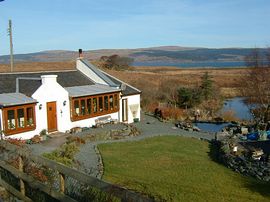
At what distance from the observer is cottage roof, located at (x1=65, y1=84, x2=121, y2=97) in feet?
81.9

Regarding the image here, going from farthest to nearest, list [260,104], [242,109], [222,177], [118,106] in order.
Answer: [242,109] → [260,104] → [118,106] → [222,177]

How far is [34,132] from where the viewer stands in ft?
71.5

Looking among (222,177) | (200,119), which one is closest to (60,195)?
(222,177)

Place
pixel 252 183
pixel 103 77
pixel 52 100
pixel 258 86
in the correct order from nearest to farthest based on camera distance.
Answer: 1. pixel 252 183
2. pixel 52 100
3. pixel 103 77
4. pixel 258 86

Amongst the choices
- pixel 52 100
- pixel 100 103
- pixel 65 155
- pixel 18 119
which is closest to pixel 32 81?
pixel 52 100

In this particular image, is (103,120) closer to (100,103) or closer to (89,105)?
(100,103)

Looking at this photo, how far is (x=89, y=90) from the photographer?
26.4 metres

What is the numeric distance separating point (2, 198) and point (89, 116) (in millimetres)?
19078

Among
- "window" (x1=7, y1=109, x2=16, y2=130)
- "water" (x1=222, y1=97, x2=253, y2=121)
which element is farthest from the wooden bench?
"water" (x1=222, y1=97, x2=253, y2=121)

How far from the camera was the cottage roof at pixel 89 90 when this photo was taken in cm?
2497

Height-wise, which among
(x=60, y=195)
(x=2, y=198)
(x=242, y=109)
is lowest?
(x=242, y=109)

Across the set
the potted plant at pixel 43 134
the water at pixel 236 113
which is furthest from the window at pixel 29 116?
the water at pixel 236 113

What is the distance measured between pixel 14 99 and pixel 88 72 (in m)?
10.2

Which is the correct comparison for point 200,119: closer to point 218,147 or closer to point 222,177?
point 218,147
